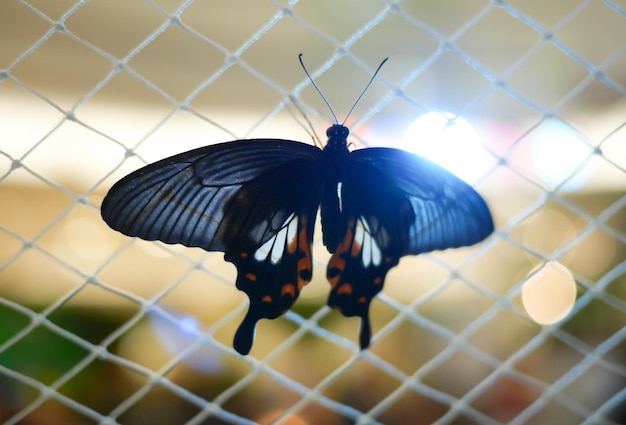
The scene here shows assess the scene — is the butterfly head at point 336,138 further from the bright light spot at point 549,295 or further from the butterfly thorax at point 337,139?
the bright light spot at point 549,295

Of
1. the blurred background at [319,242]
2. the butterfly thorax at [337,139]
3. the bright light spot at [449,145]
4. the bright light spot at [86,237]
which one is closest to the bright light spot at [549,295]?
the blurred background at [319,242]

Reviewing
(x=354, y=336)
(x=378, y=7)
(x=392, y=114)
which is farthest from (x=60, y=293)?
(x=378, y=7)

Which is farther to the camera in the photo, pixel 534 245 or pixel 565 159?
pixel 534 245

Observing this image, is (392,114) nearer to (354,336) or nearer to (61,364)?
(354,336)

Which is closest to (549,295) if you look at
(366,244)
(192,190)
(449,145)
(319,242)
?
(319,242)

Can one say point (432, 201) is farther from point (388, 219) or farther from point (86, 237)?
point (86, 237)
